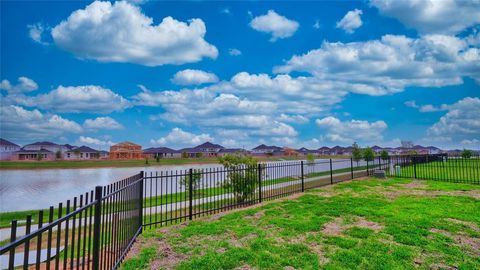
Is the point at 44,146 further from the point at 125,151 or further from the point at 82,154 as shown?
the point at 125,151

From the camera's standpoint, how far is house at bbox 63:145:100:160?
376 ft

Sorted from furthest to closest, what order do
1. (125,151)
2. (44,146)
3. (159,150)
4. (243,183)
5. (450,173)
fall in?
(159,150) < (44,146) < (125,151) < (450,173) < (243,183)

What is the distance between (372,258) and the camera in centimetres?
525

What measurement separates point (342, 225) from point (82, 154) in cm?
13044

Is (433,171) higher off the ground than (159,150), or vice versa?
(159,150)

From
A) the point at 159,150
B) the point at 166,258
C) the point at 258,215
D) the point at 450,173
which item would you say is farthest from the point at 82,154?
the point at 166,258

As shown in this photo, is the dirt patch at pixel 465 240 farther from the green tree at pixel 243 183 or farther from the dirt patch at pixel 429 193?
the green tree at pixel 243 183

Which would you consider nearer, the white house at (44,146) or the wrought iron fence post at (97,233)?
the wrought iron fence post at (97,233)

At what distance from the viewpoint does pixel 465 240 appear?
6.34 m

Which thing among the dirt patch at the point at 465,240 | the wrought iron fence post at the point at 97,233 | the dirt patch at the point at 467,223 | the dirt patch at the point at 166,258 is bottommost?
the dirt patch at the point at 166,258

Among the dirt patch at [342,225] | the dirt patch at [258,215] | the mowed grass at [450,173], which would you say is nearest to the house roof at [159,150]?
the mowed grass at [450,173]

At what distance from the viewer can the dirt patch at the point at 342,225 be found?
280 inches

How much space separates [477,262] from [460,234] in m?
1.91

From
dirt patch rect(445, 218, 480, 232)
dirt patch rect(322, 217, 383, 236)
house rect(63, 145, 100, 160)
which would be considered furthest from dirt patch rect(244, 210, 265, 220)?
house rect(63, 145, 100, 160)
